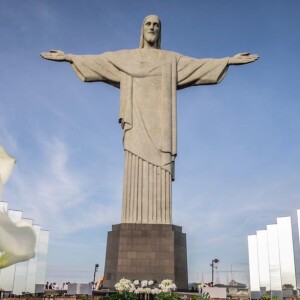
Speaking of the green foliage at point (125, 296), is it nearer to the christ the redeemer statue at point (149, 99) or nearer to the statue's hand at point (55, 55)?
the christ the redeemer statue at point (149, 99)

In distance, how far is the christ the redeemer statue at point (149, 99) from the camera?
12953mm

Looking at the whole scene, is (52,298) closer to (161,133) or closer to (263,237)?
(161,133)

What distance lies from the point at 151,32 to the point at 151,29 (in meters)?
0.10

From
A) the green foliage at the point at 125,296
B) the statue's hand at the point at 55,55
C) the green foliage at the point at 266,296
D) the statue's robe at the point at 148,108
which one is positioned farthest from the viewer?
the statue's hand at the point at 55,55

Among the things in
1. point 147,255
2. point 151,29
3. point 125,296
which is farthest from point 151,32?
point 125,296

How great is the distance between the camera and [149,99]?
13719 millimetres

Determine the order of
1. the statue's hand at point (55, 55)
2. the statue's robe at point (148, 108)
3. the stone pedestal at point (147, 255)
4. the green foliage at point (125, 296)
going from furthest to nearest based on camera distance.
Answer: the statue's hand at point (55, 55)
the statue's robe at point (148, 108)
the stone pedestal at point (147, 255)
the green foliage at point (125, 296)

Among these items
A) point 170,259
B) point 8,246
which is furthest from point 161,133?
point 8,246

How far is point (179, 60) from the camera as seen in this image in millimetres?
14562

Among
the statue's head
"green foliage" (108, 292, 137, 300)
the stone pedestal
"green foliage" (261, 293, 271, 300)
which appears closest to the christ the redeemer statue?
the statue's head

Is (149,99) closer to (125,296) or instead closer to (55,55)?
(55,55)

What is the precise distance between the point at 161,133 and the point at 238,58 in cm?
407

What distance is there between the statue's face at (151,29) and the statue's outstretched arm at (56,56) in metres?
2.87

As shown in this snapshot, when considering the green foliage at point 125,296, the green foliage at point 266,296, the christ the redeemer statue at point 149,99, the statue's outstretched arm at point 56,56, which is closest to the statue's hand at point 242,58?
the christ the redeemer statue at point 149,99
